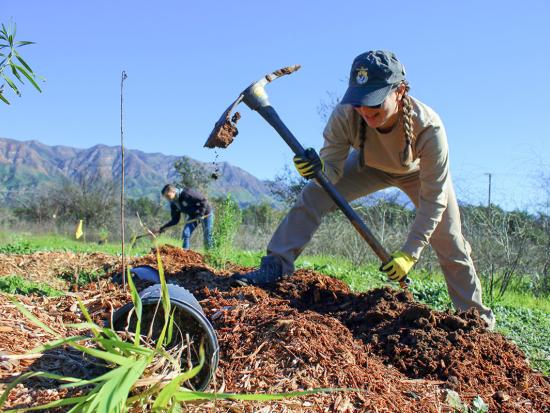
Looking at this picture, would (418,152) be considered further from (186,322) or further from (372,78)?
(186,322)

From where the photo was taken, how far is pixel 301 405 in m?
2.26

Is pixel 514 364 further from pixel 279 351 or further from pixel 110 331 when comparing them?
pixel 110 331

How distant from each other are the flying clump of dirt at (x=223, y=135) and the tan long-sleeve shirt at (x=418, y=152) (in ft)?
2.92

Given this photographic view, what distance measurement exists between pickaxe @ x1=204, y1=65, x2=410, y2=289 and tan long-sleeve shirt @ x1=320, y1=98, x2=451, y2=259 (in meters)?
A: 0.32

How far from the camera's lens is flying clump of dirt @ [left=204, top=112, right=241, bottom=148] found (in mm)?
4130

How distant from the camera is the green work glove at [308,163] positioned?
4309 millimetres

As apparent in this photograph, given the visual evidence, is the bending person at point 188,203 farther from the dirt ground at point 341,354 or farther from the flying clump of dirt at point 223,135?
the dirt ground at point 341,354

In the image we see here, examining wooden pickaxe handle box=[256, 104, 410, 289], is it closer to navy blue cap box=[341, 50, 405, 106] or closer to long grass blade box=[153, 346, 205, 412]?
navy blue cap box=[341, 50, 405, 106]

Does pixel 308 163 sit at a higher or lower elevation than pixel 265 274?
higher

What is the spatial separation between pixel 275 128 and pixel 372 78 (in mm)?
1089

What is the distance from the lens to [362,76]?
3719mm

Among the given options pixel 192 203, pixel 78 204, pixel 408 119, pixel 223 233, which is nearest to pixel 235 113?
pixel 408 119

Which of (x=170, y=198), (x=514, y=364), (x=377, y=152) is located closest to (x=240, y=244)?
(x=170, y=198)

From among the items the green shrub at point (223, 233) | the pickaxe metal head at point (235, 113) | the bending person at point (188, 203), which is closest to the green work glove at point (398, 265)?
the pickaxe metal head at point (235, 113)
